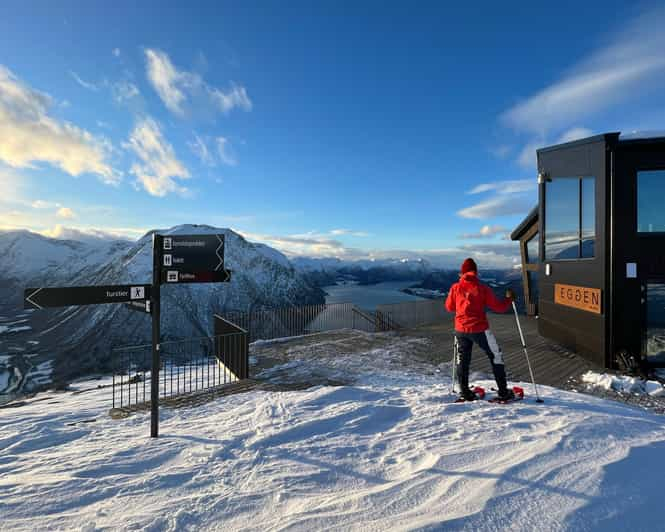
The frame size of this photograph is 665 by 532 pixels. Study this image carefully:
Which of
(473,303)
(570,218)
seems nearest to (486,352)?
(473,303)

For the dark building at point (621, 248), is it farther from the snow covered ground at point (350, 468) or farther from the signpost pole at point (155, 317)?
the signpost pole at point (155, 317)

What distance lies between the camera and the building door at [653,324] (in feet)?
24.5

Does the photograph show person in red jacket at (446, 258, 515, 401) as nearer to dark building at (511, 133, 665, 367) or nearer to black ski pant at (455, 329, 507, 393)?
black ski pant at (455, 329, 507, 393)

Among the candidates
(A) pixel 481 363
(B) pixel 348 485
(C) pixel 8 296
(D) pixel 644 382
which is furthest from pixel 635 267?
(C) pixel 8 296

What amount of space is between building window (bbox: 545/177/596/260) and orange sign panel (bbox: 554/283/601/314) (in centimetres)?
92

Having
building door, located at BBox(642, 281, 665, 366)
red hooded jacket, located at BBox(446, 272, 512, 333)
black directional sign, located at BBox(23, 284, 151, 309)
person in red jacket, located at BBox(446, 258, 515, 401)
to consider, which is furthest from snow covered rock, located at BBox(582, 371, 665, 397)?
black directional sign, located at BBox(23, 284, 151, 309)

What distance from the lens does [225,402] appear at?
5699 mm

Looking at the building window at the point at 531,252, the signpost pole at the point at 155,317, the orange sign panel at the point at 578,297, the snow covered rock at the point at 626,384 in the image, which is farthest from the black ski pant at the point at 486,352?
the building window at the point at 531,252

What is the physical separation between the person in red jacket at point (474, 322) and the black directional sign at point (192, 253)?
12.1 ft

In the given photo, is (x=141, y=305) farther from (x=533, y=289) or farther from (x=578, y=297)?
(x=533, y=289)

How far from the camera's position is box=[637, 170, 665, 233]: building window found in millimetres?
7498

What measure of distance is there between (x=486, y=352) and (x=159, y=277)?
4.79 meters

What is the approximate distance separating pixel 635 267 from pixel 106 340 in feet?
203

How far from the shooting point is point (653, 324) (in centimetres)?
749
